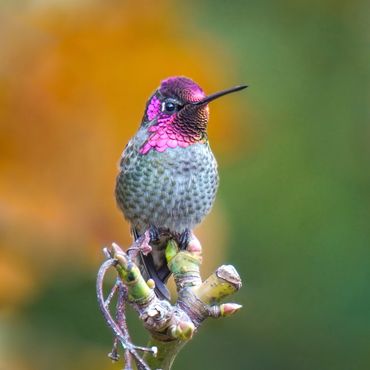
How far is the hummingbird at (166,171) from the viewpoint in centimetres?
291

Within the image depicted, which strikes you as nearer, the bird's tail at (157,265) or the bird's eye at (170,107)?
the bird's tail at (157,265)

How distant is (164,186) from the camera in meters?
2.95

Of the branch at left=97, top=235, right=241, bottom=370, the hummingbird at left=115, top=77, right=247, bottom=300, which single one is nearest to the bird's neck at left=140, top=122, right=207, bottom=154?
the hummingbird at left=115, top=77, right=247, bottom=300

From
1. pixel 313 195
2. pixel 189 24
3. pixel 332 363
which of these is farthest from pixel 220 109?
pixel 332 363

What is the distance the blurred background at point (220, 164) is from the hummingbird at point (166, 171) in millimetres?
112

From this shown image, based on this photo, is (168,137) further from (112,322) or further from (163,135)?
(112,322)

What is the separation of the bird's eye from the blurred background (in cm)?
18

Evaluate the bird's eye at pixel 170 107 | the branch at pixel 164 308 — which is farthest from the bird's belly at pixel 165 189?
the branch at pixel 164 308

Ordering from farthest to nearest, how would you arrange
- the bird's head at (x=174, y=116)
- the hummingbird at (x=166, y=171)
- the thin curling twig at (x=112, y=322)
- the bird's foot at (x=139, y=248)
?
the hummingbird at (x=166, y=171) → the bird's head at (x=174, y=116) → the bird's foot at (x=139, y=248) → the thin curling twig at (x=112, y=322)

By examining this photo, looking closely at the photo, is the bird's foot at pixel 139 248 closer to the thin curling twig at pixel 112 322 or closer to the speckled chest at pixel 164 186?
the thin curling twig at pixel 112 322

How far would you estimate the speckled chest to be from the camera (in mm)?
2928

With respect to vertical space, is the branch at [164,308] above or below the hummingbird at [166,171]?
below

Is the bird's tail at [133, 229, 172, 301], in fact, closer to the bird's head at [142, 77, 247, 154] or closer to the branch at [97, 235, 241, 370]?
the bird's head at [142, 77, 247, 154]

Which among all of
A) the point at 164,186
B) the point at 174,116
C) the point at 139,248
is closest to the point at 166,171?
the point at 164,186
